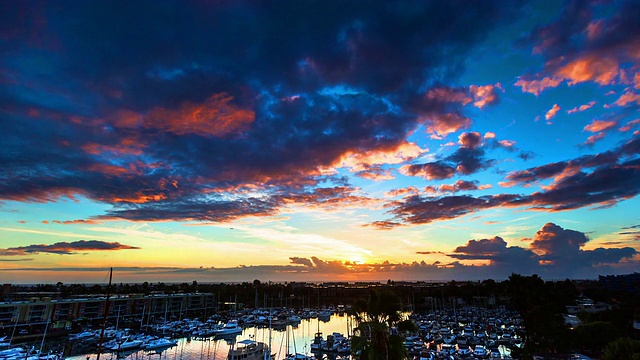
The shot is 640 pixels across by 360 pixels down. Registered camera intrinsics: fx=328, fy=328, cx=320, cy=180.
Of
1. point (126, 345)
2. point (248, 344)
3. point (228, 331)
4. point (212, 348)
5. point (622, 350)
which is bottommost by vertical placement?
point (212, 348)

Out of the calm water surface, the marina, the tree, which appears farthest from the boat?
the tree

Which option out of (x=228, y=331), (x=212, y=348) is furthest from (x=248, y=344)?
(x=228, y=331)

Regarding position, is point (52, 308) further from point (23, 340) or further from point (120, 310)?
point (120, 310)

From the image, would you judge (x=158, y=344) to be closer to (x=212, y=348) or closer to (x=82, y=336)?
(x=212, y=348)

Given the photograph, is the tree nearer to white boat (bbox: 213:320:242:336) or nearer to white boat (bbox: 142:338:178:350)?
white boat (bbox: 142:338:178:350)

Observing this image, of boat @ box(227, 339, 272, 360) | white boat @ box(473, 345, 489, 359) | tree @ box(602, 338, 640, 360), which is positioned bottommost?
white boat @ box(473, 345, 489, 359)

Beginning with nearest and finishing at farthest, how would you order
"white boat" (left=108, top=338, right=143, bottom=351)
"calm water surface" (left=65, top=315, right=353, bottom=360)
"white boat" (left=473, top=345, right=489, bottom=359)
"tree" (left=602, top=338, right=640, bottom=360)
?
1. "tree" (left=602, top=338, right=640, bottom=360)
2. "white boat" (left=473, top=345, right=489, bottom=359)
3. "calm water surface" (left=65, top=315, right=353, bottom=360)
4. "white boat" (left=108, top=338, right=143, bottom=351)

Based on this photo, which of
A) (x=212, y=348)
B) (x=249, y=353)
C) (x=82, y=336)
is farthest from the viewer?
(x=82, y=336)

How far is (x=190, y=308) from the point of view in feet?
373

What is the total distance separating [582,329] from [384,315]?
126ft

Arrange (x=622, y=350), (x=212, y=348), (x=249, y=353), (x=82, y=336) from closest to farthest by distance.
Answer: (x=622, y=350), (x=249, y=353), (x=212, y=348), (x=82, y=336)

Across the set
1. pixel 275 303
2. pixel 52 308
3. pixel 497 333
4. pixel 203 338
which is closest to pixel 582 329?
pixel 497 333

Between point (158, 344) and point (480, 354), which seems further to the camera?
point (158, 344)

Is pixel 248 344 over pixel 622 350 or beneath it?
beneath
